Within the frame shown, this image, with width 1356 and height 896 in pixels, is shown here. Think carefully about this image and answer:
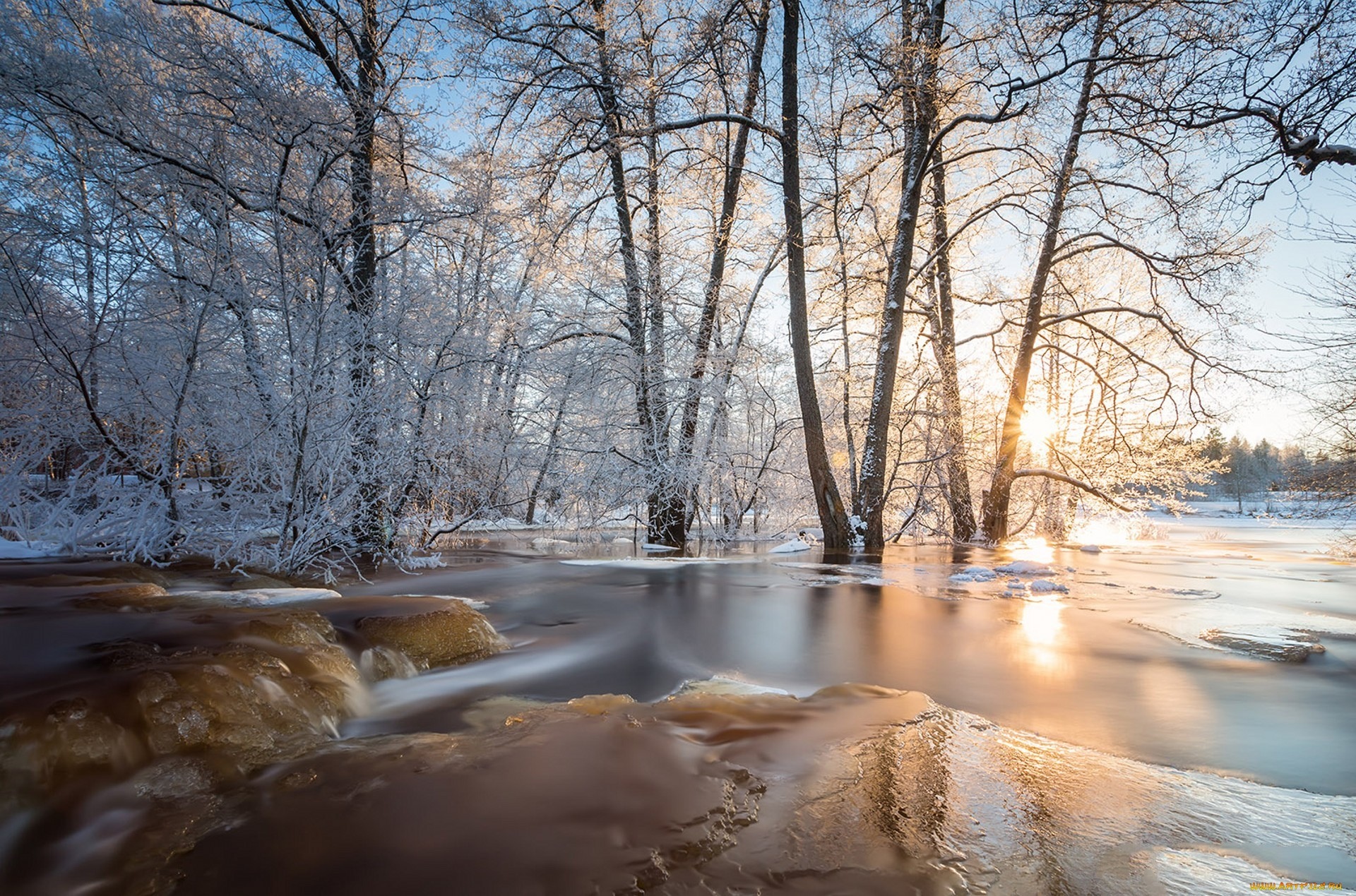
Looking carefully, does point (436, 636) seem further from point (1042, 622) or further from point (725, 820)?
point (1042, 622)

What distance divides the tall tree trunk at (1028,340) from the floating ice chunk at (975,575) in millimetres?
4843

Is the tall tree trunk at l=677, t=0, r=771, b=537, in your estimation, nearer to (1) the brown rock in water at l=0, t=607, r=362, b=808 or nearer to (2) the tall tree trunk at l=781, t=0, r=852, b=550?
(2) the tall tree trunk at l=781, t=0, r=852, b=550

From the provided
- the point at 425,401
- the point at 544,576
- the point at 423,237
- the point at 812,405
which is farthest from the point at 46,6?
the point at 812,405

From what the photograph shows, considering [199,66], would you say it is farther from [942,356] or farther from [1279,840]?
[942,356]

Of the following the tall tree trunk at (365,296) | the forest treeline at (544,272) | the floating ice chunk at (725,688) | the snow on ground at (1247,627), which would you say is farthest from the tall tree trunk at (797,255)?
the floating ice chunk at (725,688)

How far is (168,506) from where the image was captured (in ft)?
18.1

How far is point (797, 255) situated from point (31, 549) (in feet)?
31.4

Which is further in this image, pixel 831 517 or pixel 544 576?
pixel 831 517

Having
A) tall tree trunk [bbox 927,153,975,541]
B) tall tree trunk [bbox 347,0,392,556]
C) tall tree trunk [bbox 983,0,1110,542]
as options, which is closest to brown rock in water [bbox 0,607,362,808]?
tall tree trunk [bbox 347,0,392,556]

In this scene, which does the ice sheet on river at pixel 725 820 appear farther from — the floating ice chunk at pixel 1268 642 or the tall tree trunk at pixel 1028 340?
the tall tree trunk at pixel 1028 340

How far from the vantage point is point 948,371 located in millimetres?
11453

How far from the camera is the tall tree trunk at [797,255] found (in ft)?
28.9

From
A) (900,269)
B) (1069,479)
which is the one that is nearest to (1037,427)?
(1069,479)

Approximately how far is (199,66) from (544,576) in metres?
5.88
